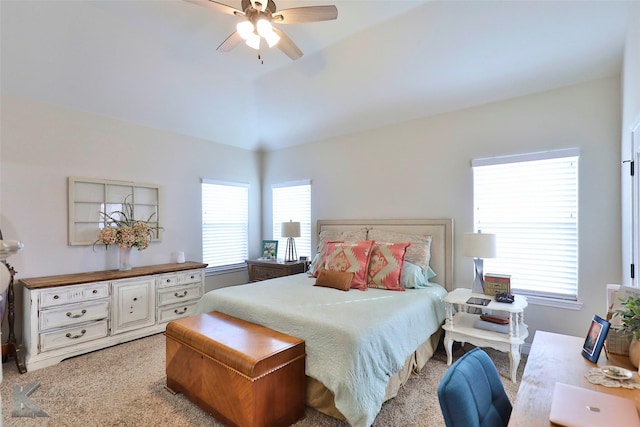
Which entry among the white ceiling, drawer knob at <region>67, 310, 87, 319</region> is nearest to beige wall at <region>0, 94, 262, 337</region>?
the white ceiling

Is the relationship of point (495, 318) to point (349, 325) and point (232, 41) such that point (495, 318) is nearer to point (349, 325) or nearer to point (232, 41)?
point (349, 325)

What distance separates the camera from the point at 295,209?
5.28m

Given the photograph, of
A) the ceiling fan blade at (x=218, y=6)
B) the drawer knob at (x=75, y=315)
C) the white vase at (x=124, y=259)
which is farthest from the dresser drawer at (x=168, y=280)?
the ceiling fan blade at (x=218, y=6)

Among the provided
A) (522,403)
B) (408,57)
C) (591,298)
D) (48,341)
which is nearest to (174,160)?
(48,341)

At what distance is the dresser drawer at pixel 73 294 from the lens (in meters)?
3.08

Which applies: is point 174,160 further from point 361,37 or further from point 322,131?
point 361,37

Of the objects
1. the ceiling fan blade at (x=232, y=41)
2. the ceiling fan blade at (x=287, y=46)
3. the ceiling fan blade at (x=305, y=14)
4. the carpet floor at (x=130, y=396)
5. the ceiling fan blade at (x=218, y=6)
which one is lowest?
the carpet floor at (x=130, y=396)

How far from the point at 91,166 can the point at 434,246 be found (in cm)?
409

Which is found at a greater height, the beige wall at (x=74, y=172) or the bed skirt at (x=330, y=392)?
the beige wall at (x=74, y=172)

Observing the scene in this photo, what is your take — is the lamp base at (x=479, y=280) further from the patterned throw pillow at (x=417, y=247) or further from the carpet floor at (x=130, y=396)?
the carpet floor at (x=130, y=396)

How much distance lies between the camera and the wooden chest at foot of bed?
2.02 m

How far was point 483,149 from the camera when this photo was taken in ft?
11.5

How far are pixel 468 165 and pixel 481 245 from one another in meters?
1.01

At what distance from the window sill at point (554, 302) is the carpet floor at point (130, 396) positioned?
57 centimetres
